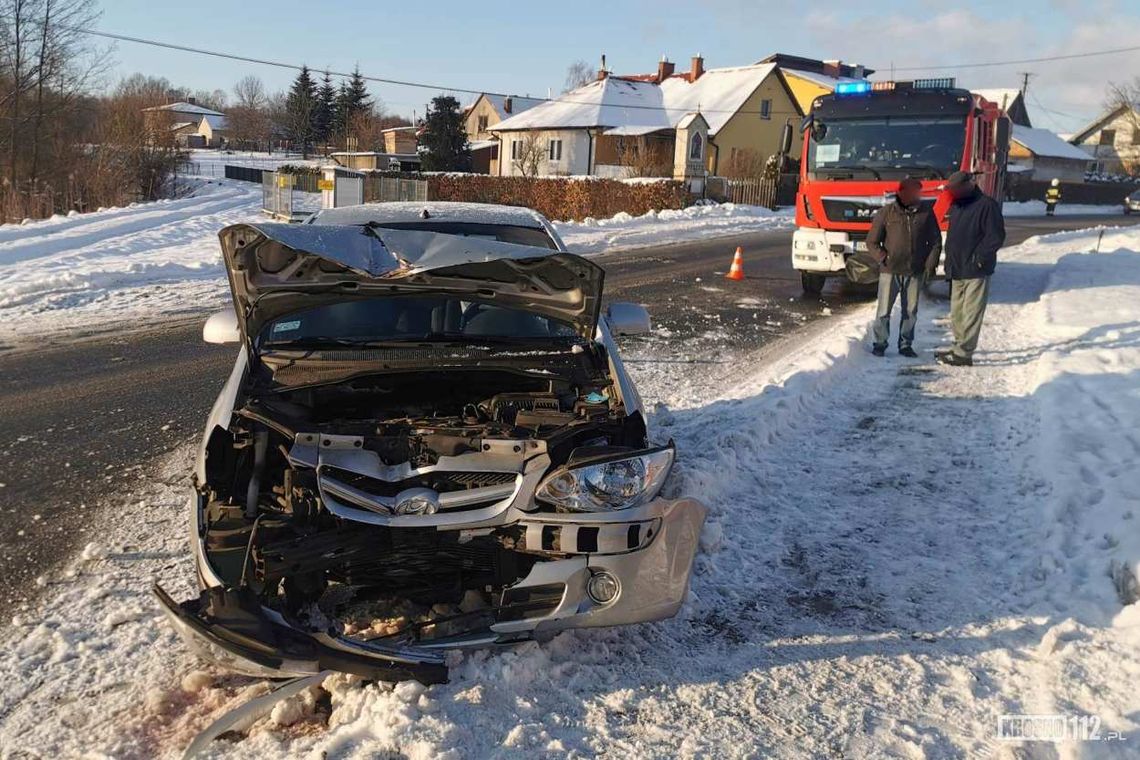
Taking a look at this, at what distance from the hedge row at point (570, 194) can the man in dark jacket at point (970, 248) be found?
21.1m

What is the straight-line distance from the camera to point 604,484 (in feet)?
9.82

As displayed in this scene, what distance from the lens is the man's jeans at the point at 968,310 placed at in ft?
26.1

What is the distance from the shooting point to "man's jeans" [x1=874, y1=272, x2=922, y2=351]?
27.8 feet

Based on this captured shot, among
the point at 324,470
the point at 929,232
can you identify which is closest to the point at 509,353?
the point at 324,470

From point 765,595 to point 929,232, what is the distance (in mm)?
5846

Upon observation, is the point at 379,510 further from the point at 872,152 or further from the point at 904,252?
the point at 872,152

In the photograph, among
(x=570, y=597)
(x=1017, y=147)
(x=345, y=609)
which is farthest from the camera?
(x=1017, y=147)

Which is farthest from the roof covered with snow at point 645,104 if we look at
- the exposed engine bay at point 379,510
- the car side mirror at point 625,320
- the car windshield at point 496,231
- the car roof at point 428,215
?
the exposed engine bay at point 379,510

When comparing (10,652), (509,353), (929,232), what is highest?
(929,232)

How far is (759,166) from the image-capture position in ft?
133

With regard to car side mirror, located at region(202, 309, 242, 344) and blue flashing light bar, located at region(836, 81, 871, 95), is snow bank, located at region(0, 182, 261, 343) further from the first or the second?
blue flashing light bar, located at region(836, 81, 871, 95)

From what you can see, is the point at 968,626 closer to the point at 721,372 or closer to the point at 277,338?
the point at 277,338

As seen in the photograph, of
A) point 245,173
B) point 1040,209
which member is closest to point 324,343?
point 1040,209

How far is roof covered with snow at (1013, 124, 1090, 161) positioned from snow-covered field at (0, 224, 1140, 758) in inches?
2506
